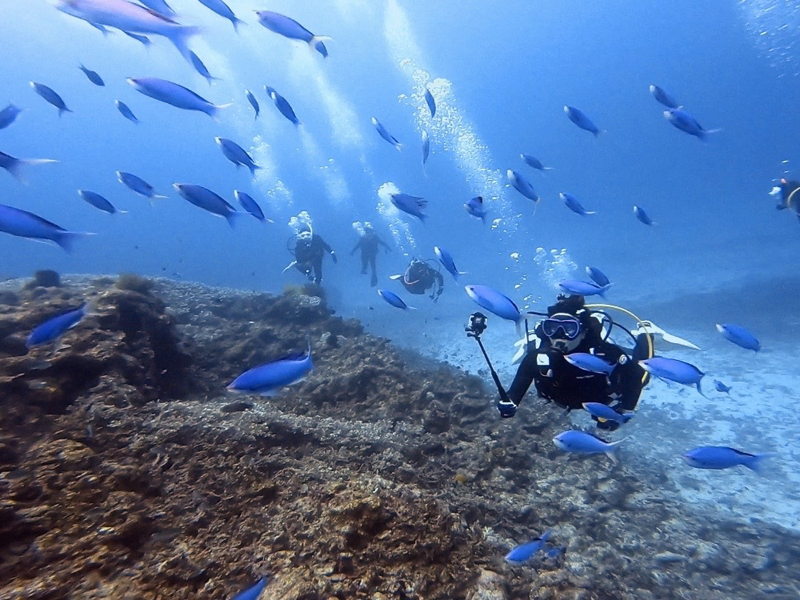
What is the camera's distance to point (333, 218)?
3408 inches

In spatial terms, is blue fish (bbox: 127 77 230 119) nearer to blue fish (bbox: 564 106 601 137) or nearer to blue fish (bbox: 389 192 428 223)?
blue fish (bbox: 389 192 428 223)

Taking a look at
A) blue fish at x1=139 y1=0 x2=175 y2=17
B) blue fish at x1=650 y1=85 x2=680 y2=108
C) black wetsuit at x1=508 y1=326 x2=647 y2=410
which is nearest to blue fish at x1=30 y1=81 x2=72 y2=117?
blue fish at x1=139 y1=0 x2=175 y2=17

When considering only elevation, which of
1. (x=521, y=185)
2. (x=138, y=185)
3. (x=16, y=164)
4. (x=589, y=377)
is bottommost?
(x=589, y=377)

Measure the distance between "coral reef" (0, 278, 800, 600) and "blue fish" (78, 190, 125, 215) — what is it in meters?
1.55

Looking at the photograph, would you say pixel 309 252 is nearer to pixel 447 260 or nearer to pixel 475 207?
pixel 475 207

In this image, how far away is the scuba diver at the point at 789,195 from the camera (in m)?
6.95

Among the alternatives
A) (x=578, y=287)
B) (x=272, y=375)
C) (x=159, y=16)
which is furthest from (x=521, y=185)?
(x=272, y=375)

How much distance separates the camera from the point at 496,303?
386 centimetres

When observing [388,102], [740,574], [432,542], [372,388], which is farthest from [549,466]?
[388,102]

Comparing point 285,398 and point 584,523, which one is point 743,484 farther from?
point 285,398

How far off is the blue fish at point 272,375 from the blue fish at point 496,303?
1.92m

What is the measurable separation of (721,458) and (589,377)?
1.24 m

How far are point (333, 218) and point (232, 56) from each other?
36.8m

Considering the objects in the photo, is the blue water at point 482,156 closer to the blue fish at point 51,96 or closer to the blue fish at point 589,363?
the blue fish at point 51,96
